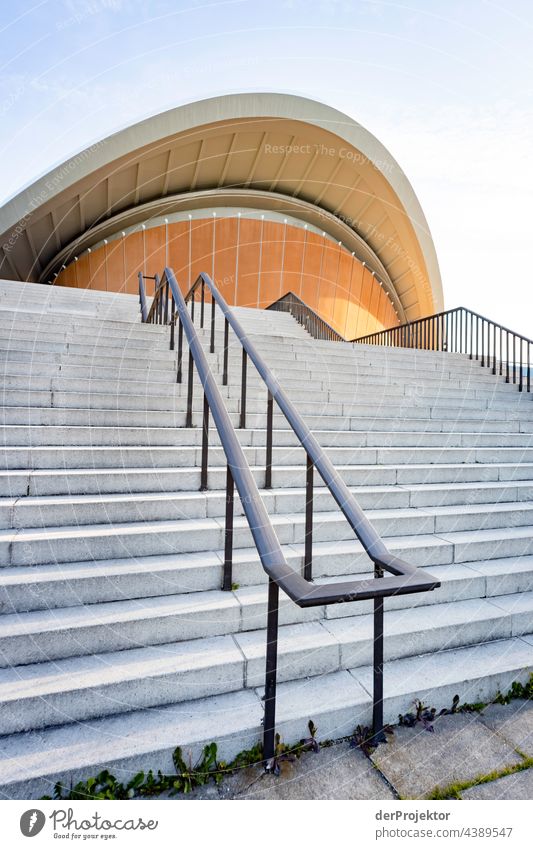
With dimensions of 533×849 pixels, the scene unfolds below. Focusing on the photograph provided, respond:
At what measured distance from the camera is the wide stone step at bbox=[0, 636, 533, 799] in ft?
Answer: 5.52

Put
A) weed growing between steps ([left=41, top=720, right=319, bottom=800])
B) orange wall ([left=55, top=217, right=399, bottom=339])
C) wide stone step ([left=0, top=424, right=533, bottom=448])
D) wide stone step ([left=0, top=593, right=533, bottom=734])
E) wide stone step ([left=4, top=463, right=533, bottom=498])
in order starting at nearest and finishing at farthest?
1. weed growing between steps ([left=41, top=720, right=319, bottom=800])
2. wide stone step ([left=0, top=593, right=533, bottom=734])
3. wide stone step ([left=4, top=463, right=533, bottom=498])
4. wide stone step ([left=0, top=424, right=533, bottom=448])
5. orange wall ([left=55, top=217, right=399, bottom=339])

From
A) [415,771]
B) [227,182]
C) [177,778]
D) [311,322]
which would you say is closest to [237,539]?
[177,778]

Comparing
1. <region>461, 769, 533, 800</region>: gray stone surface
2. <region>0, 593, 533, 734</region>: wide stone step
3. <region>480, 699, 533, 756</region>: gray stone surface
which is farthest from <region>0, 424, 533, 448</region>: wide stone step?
<region>461, 769, 533, 800</region>: gray stone surface

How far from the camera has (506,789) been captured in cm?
179

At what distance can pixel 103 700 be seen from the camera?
1928 millimetres

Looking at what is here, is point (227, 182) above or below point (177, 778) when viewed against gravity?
above

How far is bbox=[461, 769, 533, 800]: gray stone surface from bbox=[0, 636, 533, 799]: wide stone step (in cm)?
42

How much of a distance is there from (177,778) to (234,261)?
19630 mm

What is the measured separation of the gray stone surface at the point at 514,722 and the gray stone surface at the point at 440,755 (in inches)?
1.9

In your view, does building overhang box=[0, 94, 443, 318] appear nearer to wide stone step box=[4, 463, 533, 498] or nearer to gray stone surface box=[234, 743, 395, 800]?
wide stone step box=[4, 463, 533, 498]

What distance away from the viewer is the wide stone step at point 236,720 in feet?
5.52

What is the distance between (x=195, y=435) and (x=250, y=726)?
226cm

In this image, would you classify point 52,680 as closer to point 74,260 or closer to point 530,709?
point 530,709

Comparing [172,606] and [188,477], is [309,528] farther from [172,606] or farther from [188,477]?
[188,477]
